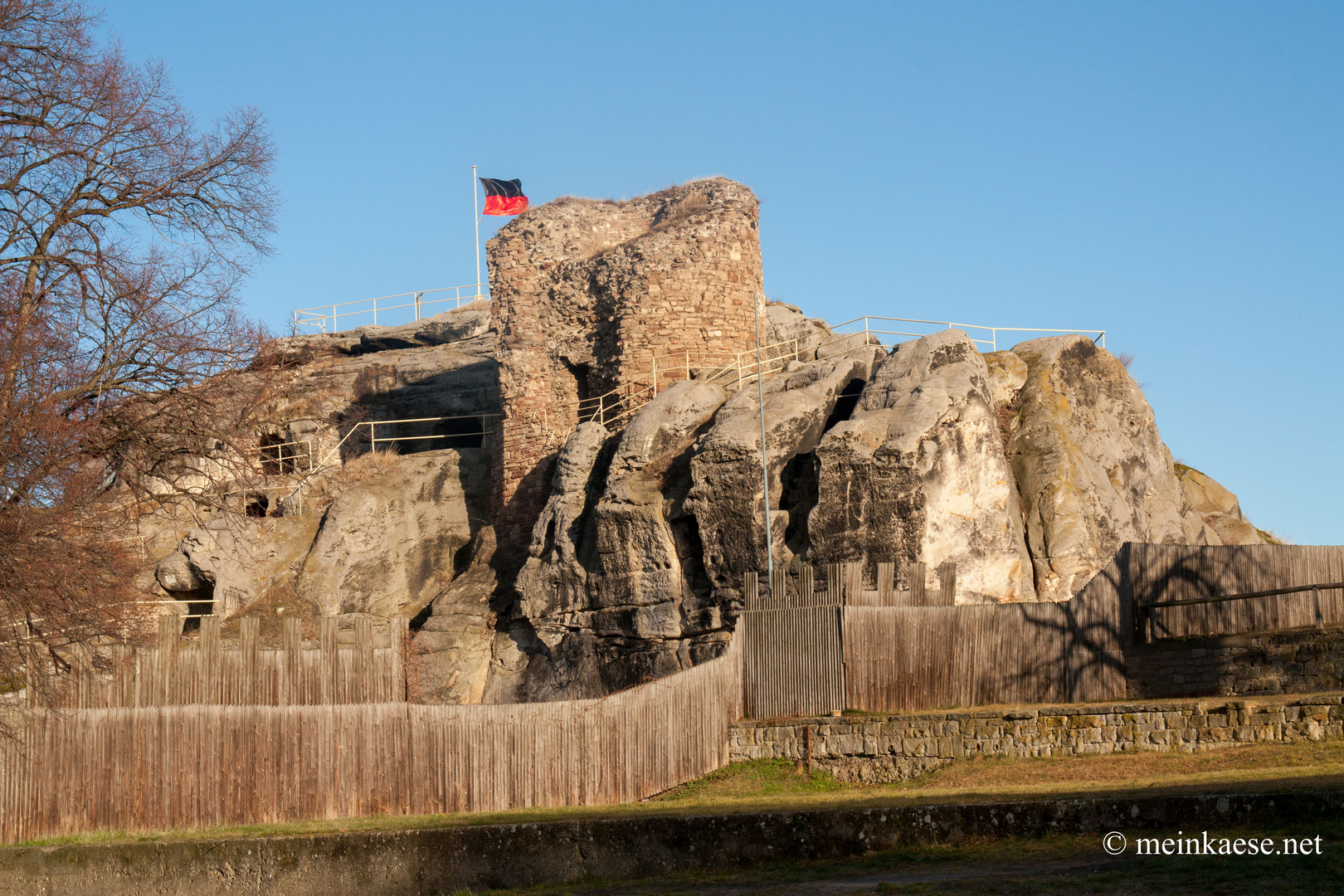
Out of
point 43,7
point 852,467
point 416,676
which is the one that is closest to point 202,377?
point 43,7

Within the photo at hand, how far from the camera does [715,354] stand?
30016 mm

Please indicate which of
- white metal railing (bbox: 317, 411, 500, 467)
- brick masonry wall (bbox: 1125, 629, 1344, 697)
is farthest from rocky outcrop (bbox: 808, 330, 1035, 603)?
white metal railing (bbox: 317, 411, 500, 467)

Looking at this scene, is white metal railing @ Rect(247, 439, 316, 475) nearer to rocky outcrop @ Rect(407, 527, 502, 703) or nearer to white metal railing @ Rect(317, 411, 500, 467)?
white metal railing @ Rect(317, 411, 500, 467)

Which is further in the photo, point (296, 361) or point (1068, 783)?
A: point (296, 361)

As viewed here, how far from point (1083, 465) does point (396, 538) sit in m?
15.1

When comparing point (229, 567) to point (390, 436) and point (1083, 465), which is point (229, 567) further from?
point (1083, 465)

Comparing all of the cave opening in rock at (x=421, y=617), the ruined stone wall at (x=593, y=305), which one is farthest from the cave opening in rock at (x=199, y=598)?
the ruined stone wall at (x=593, y=305)

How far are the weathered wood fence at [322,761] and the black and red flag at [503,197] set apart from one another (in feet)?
92.3

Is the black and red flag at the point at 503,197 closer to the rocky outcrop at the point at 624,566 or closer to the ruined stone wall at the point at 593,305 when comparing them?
the ruined stone wall at the point at 593,305

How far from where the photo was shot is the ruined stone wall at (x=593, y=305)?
30.0 meters

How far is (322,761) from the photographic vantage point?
47.9 feet

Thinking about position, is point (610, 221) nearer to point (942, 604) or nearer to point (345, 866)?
point (942, 604)

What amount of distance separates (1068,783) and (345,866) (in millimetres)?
6771

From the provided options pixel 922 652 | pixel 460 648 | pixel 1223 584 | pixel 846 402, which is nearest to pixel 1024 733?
pixel 922 652
